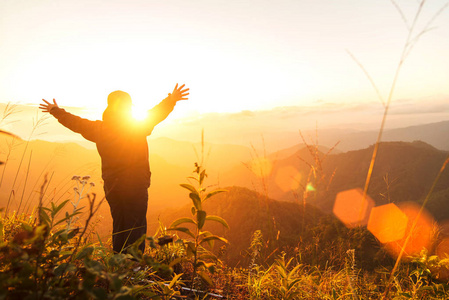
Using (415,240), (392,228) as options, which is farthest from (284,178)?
(415,240)

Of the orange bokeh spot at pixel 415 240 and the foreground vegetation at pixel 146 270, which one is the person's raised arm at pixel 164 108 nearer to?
the foreground vegetation at pixel 146 270

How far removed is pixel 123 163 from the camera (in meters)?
3.33

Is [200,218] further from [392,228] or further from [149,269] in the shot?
[392,228]

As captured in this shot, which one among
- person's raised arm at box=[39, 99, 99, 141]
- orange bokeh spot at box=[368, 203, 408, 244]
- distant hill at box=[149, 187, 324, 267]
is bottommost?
distant hill at box=[149, 187, 324, 267]

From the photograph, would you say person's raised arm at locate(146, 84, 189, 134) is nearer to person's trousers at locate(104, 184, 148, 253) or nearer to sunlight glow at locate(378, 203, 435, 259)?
person's trousers at locate(104, 184, 148, 253)

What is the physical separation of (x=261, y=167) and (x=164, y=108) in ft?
6.46

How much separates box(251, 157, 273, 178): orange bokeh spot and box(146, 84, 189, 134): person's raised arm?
172 cm

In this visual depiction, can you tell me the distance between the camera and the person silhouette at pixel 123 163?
10.9 ft

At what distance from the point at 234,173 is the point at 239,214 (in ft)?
230

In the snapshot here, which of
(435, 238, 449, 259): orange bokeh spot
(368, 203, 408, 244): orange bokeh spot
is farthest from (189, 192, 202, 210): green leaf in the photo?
(368, 203, 408, 244): orange bokeh spot

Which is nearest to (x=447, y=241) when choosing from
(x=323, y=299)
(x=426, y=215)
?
(x=323, y=299)

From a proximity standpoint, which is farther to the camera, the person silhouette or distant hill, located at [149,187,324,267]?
distant hill, located at [149,187,324,267]

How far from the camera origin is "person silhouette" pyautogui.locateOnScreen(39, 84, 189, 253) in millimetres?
3309

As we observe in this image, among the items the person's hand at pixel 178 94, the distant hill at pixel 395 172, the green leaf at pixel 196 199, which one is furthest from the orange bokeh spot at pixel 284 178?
the green leaf at pixel 196 199
